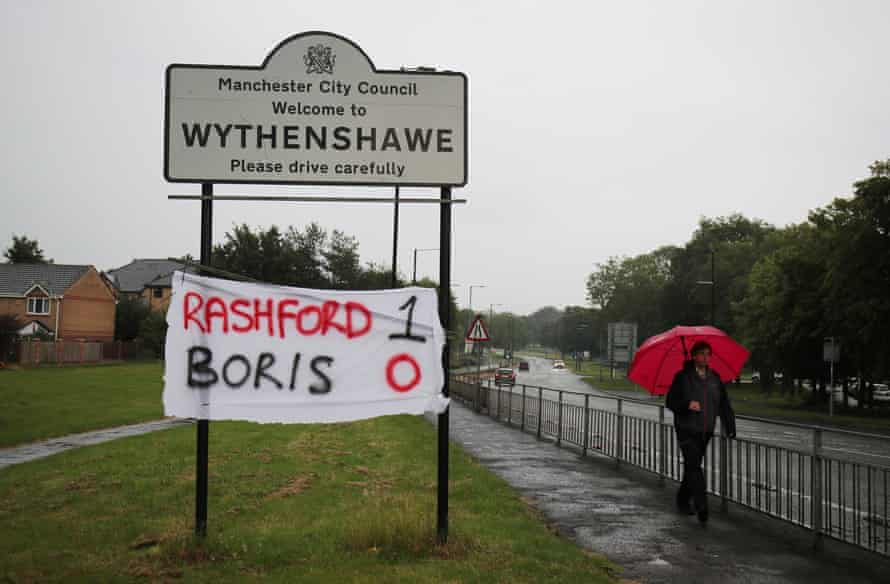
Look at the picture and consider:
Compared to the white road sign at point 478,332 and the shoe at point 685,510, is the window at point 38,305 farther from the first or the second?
the shoe at point 685,510

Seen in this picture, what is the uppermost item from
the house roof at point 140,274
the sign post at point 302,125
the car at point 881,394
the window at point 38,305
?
the house roof at point 140,274

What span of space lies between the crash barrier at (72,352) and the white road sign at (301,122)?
52.3 metres

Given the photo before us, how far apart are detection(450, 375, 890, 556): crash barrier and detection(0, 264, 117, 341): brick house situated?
66.4 meters

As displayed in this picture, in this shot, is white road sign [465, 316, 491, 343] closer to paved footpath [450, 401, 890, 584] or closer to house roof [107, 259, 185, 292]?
paved footpath [450, 401, 890, 584]

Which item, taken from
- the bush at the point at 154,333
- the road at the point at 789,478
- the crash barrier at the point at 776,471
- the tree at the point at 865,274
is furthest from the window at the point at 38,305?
the road at the point at 789,478

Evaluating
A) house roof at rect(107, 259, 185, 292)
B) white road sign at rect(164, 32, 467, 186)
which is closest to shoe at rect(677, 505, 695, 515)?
white road sign at rect(164, 32, 467, 186)

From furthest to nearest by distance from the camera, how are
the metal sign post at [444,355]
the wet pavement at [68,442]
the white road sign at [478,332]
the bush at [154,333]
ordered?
the bush at [154,333]
the white road sign at [478,332]
the wet pavement at [68,442]
the metal sign post at [444,355]

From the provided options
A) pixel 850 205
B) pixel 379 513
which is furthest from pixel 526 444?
pixel 850 205

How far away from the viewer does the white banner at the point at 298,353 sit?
7234 millimetres

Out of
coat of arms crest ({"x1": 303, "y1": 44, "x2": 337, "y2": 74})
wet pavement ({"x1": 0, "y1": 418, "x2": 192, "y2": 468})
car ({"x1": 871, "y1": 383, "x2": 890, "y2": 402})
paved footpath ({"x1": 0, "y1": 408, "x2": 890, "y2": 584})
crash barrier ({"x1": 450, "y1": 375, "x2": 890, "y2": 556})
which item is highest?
coat of arms crest ({"x1": 303, "y1": 44, "x2": 337, "y2": 74})

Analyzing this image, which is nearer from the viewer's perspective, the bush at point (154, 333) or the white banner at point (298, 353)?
the white banner at point (298, 353)

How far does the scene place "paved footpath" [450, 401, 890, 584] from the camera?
7.02 metres

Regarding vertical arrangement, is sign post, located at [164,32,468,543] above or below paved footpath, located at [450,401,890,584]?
above

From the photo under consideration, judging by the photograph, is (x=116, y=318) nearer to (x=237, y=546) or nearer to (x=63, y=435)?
(x=63, y=435)
